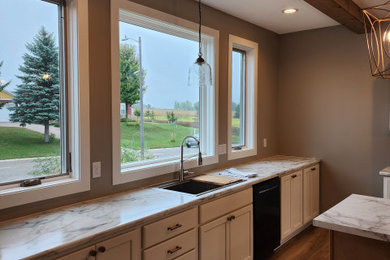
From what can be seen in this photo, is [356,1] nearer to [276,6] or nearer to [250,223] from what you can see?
[276,6]

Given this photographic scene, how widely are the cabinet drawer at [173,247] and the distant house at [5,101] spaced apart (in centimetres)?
115

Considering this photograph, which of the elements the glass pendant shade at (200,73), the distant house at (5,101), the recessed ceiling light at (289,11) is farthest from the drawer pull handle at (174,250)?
the recessed ceiling light at (289,11)

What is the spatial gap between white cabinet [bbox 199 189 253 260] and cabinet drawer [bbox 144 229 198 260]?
3.9 inches

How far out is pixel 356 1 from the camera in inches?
121

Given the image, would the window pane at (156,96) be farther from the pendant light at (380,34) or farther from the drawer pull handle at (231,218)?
the pendant light at (380,34)

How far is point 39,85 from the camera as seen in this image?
6.73ft

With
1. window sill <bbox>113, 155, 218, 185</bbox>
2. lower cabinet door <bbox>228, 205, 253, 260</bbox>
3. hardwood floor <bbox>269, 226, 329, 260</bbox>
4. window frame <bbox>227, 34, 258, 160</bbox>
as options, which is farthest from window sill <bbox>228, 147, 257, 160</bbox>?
hardwood floor <bbox>269, 226, 329, 260</bbox>

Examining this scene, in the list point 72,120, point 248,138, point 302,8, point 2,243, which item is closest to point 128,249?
point 2,243

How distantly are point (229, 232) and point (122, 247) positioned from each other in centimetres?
108

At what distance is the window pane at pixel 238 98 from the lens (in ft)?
12.6

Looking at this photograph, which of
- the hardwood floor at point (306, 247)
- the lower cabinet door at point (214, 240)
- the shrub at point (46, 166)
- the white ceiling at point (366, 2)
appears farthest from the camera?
the hardwood floor at point (306, 247)

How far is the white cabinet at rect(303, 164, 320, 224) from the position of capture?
3830 mm

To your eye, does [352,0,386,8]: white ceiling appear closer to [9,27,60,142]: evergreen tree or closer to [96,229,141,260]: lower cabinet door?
[9,27,60,142]: evergreen tree

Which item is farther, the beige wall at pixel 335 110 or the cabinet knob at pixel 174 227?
the beige wall at pixel 335 110
